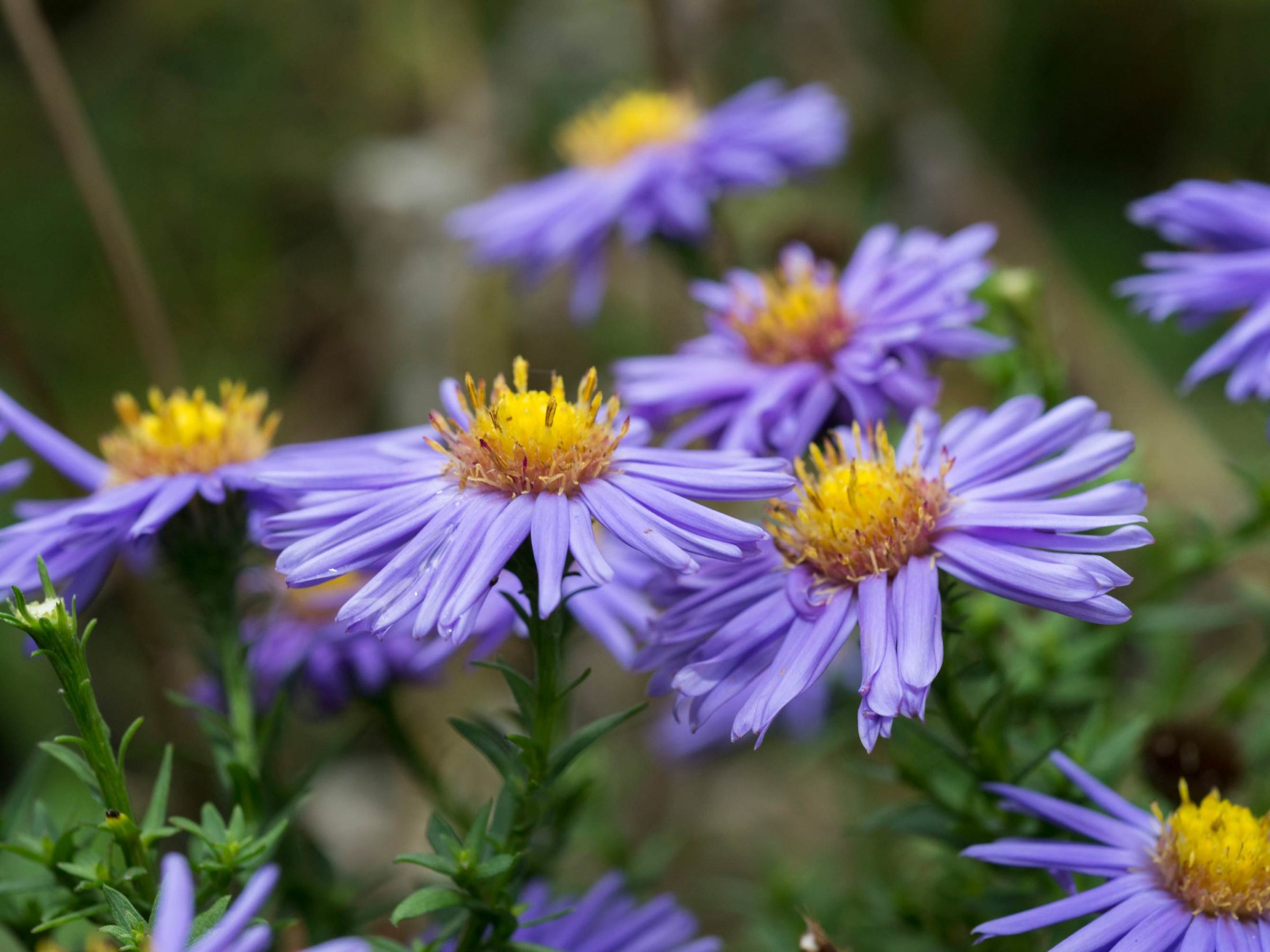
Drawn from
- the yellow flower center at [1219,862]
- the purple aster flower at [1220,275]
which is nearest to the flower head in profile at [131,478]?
the yellow flower center at [1219,862]

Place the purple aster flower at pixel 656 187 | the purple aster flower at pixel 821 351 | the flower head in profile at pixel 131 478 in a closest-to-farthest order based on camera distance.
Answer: the flower head in profile at pixel 131 478, the purple aster flower at pixel 821 351, the purple aster flower at pixel 656 187

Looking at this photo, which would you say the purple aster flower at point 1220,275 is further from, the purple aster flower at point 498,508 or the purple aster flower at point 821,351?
the purple aster flower at point 498,508

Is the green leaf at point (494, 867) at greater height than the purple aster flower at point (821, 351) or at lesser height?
lesser

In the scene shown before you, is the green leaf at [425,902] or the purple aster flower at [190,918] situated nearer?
the purple aster flower at [190,918]

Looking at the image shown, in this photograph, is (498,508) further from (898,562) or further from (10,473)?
(10,473)

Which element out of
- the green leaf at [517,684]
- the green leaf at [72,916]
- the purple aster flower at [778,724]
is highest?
the purple aster flower at [778,724]

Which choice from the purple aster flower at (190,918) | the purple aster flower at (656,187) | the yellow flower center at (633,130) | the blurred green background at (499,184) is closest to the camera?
the purple aster flower at (190,918)
